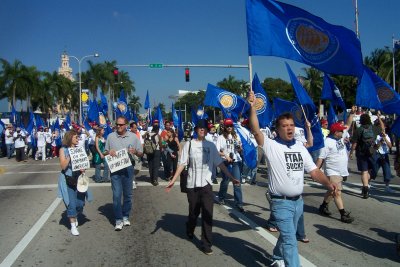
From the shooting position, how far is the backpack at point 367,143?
9.46 metres

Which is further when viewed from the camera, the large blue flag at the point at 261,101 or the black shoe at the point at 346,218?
the large blue flag at the point at 261,101

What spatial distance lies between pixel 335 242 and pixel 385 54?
55183 mm

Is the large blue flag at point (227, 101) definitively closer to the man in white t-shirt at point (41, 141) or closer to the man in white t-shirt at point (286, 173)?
the man in white t-shirt at point (286, 173)

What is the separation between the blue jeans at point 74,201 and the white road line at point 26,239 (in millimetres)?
677

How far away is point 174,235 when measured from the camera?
258 inches

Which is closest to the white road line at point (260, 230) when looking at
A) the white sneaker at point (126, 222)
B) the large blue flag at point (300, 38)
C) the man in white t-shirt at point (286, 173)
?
the man in white t-shirt at point (286, 173)

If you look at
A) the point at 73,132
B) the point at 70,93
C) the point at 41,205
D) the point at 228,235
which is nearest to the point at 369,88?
the point at 228,235

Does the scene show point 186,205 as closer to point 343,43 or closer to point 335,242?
point 335,242

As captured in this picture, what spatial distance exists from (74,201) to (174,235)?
175 cm

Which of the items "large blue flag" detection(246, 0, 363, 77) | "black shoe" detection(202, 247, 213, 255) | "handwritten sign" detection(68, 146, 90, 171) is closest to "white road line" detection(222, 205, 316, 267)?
"black shoe" detection(202, 247, 213, 255)

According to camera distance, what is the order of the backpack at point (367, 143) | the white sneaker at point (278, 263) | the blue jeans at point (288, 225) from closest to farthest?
the blue jeans at point (288, 225)
the white sneaker at point (278, 263)
the backpack at point (367, 143)

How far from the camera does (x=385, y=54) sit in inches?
2165

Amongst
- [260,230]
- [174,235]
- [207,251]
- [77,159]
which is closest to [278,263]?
[207,251]

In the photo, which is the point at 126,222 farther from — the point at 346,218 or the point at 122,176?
the point at 346,218
